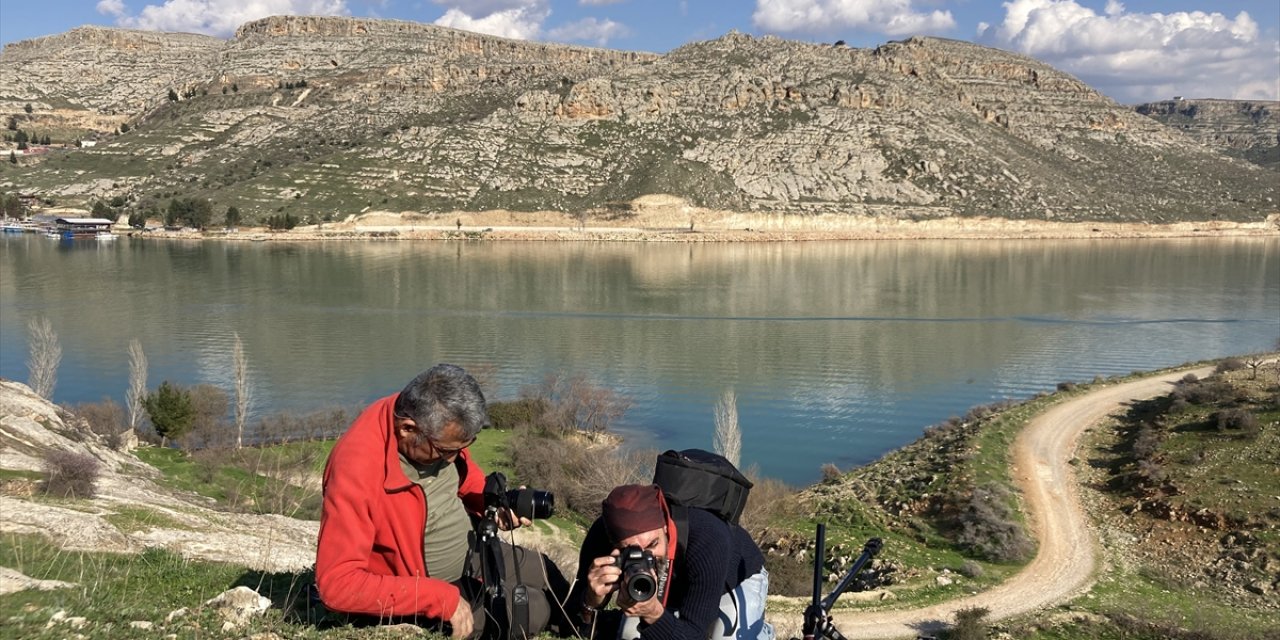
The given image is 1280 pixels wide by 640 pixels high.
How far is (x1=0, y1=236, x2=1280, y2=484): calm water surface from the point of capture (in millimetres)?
29391

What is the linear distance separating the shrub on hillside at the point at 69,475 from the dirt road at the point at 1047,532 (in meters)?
8.27

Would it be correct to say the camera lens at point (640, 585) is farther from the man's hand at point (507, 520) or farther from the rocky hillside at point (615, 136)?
the rocky hillside at point (615, 136)

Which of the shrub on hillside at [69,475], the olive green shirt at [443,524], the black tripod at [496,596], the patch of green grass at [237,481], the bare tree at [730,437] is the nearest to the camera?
the black tripod at [496,596]

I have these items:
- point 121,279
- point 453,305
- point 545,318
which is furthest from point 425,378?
point 121,279

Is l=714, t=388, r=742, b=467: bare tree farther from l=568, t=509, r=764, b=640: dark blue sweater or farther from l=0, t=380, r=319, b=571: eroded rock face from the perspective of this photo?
l=568, t=509, r=764, b=640: dark blue sweater

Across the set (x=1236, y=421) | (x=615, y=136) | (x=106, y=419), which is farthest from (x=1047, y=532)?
(x=615, y=136)

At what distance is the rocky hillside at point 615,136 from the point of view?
9712 cm

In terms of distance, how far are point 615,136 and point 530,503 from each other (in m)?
107

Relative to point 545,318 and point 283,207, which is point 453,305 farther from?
point 283,207

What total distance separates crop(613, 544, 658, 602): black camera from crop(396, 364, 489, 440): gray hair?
81 centimetres

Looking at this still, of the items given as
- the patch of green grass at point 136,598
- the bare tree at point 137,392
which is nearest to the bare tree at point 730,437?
the patch of green grass at point 136,598

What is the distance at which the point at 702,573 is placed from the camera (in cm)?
305

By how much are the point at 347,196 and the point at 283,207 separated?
6896 millimetres

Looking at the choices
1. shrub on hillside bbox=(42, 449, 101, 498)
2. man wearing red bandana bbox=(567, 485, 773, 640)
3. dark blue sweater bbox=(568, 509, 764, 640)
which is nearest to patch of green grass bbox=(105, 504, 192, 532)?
shrub on hillside bbox=(42, 449, 101, 498)
